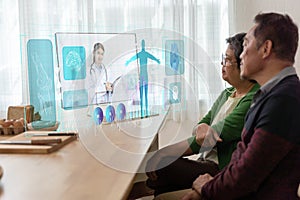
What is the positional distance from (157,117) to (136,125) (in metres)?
0.34

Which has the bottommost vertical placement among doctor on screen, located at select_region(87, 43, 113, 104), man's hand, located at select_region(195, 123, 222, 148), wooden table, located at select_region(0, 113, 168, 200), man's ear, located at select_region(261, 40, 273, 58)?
wooden table, located at select_region(0, 113, 168, 200)

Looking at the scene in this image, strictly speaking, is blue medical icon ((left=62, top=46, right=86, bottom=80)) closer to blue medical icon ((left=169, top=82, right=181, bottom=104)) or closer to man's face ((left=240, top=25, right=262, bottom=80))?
man's face ((left=240, top=25, right=262, bottom=80))

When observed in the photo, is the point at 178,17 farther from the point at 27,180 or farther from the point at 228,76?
the point at 27,180

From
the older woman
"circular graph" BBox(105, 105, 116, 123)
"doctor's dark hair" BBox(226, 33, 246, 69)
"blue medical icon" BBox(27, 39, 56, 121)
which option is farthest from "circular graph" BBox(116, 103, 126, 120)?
"blue medical icon" BBox(27, 39, 56, 121)

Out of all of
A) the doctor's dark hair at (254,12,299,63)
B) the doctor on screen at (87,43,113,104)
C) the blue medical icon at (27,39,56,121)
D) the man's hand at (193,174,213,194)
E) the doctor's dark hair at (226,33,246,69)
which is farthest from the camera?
the blue medical icon at (27,39,56,121)

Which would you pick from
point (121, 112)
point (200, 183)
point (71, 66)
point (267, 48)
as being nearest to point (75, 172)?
point (200, 183)

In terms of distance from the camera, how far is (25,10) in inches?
166

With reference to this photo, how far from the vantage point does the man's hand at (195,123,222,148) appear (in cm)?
188

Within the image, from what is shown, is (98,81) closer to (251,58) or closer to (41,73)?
(251,58)

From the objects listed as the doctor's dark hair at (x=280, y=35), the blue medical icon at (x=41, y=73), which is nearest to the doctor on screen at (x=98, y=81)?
the doctor's dark hair at (x=280, y=35)

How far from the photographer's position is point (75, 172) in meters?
1.45

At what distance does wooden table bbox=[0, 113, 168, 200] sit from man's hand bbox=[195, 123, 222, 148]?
24 cm

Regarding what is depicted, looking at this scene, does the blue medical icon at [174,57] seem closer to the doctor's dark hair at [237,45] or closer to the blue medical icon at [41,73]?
the blue medical icon at [41,73]

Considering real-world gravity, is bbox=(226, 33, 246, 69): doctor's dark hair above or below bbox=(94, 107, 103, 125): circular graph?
above
